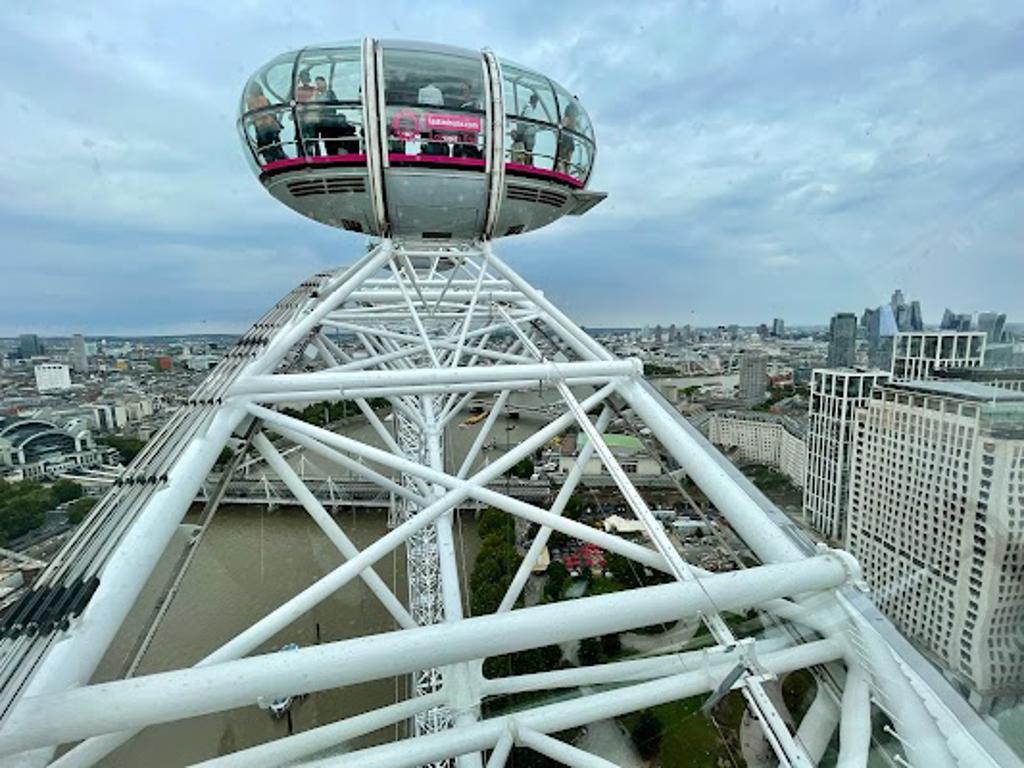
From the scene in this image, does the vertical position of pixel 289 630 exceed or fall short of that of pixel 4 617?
it falls short

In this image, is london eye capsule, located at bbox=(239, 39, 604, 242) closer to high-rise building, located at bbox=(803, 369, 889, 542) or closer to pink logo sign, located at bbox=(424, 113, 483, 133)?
pink logo sign, located at bbox=(424, 113, 483, 133)

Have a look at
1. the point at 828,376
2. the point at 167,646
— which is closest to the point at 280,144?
the point at 828,376

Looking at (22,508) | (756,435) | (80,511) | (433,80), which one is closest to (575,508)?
(756,435)

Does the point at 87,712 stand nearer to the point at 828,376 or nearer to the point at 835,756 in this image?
the point at 835,756

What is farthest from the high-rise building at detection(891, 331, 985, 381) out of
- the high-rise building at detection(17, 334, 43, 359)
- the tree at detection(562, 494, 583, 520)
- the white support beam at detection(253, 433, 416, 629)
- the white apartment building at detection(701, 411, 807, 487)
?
the high-rise building at detection(17, 334, 43, 359)

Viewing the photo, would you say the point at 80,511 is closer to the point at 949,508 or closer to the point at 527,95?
the point at 527,95

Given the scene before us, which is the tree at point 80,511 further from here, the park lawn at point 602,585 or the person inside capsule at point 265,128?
the park lawn at point 602,585
